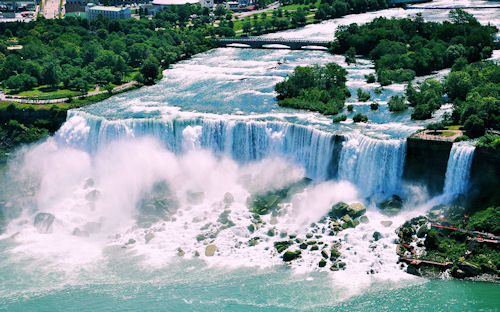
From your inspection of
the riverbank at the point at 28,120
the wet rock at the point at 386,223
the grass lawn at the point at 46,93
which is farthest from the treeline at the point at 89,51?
the wet rock at the point at 386,223

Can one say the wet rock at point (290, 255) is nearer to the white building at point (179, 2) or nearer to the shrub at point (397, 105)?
the shrub at point (397, 105)

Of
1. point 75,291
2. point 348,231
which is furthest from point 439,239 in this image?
point 75,291

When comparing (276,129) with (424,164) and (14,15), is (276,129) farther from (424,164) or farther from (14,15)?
(14,15)

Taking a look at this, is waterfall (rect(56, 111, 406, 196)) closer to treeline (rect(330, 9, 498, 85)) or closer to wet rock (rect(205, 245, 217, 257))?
wet rock (rect(205, 245, 217, 257))

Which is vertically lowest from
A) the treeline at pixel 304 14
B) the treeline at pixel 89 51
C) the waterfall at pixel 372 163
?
the waterfall at pixel 372 163

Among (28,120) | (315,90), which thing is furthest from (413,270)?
(28,120)

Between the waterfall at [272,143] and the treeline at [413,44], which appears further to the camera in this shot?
the treeline at [413,44]

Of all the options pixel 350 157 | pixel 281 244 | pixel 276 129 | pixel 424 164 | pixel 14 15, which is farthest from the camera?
pixel 14 15
